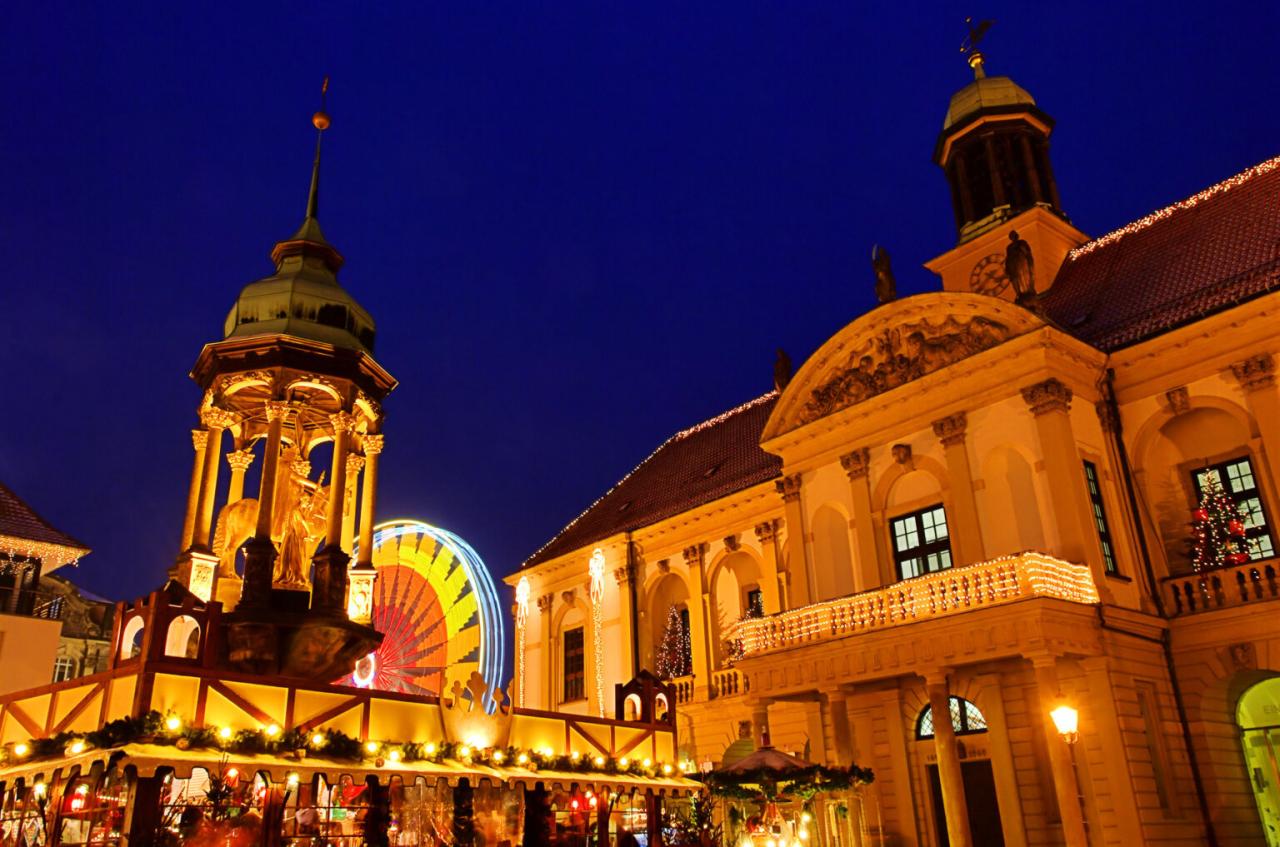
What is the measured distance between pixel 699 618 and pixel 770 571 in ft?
10.4

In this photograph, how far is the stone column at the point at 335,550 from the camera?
1359 cm

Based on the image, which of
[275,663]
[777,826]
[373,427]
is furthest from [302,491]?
[777,826]

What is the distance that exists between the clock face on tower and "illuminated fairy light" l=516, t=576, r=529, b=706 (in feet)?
63.3

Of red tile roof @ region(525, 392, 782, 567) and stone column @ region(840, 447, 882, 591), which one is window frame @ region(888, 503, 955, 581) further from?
red tile roof @ region(525, 392, 782, 567)

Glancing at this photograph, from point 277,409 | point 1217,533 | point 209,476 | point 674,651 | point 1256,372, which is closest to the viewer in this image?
point 277,409

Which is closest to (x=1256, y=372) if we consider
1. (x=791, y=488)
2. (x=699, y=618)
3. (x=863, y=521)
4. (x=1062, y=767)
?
(x=863, y=521)

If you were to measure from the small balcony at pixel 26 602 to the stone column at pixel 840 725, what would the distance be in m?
23.6

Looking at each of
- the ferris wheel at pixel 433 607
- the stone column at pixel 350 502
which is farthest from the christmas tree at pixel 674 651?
the stone column at pixel 350 502

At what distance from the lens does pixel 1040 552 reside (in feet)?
62.9

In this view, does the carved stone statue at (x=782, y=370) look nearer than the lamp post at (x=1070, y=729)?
No

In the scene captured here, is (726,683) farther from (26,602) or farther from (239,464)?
(26,602)

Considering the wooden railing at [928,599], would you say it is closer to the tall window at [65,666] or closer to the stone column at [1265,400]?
the stone column at [1265,400]

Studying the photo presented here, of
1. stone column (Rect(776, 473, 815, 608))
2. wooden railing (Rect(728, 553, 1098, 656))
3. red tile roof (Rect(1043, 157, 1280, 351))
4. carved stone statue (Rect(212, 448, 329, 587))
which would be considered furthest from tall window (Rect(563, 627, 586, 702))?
carved stone statue (Rect(212, 448, 329, 587))

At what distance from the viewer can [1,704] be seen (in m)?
11.8
